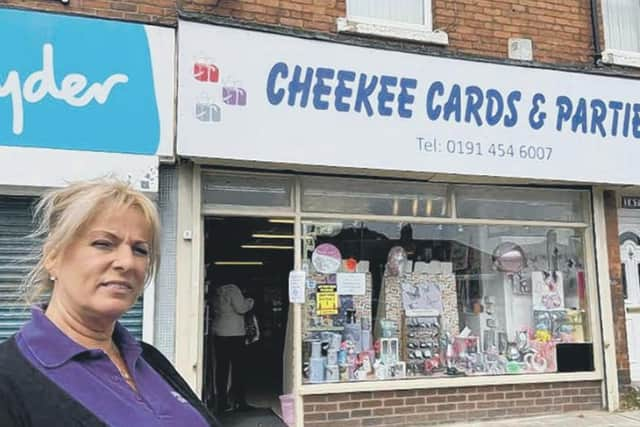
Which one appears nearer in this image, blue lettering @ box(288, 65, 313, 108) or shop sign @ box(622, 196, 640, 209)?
blue lettering @ box(288, 65, 313, 108)

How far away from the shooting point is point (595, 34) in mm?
7668

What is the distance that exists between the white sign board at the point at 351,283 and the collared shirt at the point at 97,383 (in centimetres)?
495

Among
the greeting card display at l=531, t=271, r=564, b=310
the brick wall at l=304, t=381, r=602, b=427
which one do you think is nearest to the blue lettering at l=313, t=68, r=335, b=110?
the brick wall at l=304, t=381, r=602, b=427

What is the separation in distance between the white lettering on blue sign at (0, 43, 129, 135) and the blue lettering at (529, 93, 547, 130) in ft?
14.3

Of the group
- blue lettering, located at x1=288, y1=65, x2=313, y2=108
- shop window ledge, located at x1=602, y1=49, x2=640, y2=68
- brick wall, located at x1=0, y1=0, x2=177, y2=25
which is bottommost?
blue lettering, located at x1=288, y1=65, x2=313, y2=108

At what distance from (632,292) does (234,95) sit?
5.63m

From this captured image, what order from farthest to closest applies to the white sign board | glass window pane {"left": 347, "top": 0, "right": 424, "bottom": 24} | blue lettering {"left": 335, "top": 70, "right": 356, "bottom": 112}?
1. glass window pane {"left": 347, "top": 0, "right": 424, "bottom": 24}
2. the white sign board
3. blue lettering {"left": 335, "top": 70, "right": 356, "bottom": 112}

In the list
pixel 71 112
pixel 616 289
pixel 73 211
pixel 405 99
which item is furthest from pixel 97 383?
pixel 616 289

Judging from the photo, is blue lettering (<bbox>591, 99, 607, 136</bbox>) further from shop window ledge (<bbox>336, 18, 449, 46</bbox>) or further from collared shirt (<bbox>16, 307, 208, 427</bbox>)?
collared shirt (<bbox>16, 307, 208, 427</bbox>)

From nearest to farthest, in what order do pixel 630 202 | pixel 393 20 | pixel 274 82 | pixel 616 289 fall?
pixel 274 82, pixel 393 20, pixel 616 289, pixel 630 202

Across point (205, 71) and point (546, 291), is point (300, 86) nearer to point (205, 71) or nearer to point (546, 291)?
point (205, 71)

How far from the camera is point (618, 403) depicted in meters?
7.24

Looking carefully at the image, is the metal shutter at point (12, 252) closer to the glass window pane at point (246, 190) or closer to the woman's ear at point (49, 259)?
the glass window pane at point (246, 190)

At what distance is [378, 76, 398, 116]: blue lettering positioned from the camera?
Result: 6441 mm
